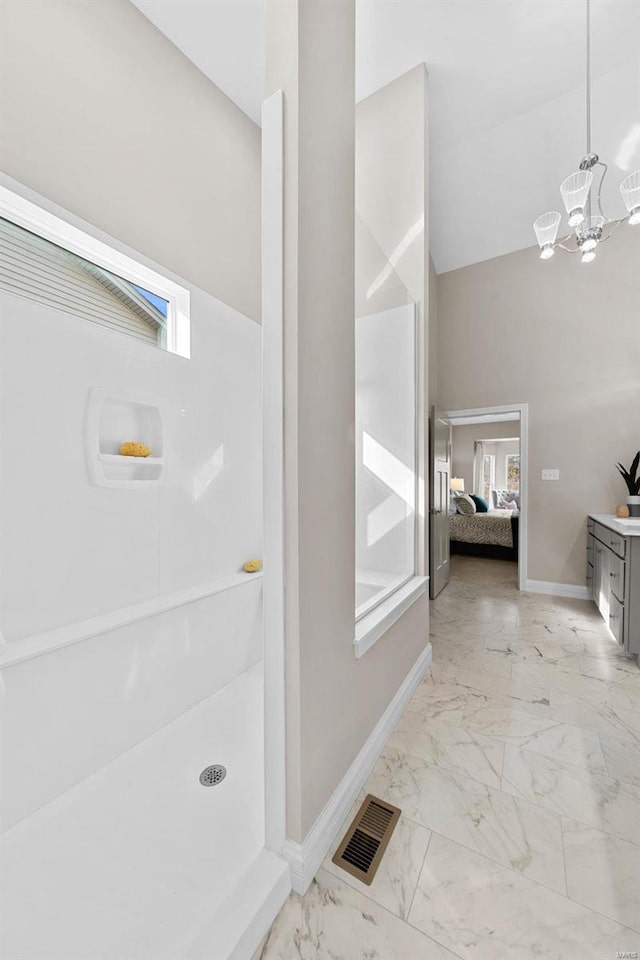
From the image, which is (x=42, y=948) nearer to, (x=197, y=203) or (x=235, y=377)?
(x=235, y=377)

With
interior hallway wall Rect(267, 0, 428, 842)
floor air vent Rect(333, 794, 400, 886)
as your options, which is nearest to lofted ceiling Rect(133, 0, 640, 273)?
interior hallway wall Rect(267, 0, 428, 842)

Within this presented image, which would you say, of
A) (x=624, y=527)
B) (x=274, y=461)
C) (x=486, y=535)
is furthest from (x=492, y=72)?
(x=486, y=535)

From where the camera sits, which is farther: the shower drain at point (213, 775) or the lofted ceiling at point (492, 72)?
the lofted ceiling at point (492, 72)

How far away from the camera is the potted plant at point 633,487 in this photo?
129 inches

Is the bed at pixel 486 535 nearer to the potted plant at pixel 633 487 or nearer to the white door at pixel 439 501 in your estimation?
the white door at pixel 439 501

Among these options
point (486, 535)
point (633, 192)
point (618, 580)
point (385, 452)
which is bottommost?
point (486, 535)

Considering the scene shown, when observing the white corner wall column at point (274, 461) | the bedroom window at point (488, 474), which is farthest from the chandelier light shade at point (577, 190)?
the bedroom window at point (488, 474)

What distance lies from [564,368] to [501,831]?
3.92m

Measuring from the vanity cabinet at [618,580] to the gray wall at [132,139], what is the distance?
2.91 metres

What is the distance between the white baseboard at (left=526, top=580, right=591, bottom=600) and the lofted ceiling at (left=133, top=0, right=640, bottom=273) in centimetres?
366

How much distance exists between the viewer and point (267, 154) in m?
1.10

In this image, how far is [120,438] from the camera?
178 cm

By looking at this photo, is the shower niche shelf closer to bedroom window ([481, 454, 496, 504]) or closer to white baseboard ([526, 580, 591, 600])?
white baseboard ([526, 580, 591, 600])

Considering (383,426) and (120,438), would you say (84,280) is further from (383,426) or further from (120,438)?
(383,426)
